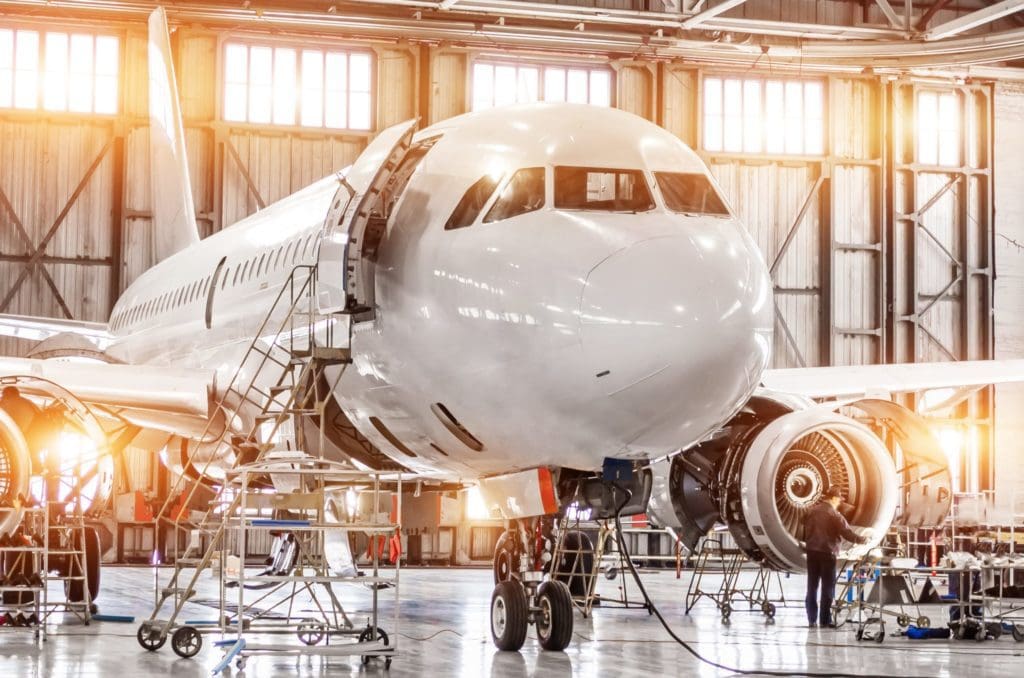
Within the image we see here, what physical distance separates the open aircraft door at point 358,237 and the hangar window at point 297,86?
54.5 feet

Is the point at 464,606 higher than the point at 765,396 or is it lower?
lower

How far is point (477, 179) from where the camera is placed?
9.07 meters

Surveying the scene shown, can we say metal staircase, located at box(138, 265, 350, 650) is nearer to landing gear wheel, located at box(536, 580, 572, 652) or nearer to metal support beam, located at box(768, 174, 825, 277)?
landing gear wheel, located at box(536, 580, 572, 652)

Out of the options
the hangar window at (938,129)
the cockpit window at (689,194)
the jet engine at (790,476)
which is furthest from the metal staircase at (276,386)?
the hangar window at (938,129)

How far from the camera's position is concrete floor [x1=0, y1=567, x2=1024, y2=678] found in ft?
28.6

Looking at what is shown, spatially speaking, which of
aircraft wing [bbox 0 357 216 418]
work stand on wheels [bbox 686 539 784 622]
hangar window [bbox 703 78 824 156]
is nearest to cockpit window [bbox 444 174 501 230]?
aircraft wing [bbox 0 357 216 418]

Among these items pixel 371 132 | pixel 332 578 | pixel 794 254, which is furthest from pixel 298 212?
pixel 794 254

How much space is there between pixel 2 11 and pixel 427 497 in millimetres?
14515

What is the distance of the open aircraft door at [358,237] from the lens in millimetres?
9344

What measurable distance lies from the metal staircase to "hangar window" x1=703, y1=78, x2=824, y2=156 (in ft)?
56.1

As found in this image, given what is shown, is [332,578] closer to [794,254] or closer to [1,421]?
[1,421]

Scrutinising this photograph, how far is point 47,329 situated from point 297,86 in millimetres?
8838

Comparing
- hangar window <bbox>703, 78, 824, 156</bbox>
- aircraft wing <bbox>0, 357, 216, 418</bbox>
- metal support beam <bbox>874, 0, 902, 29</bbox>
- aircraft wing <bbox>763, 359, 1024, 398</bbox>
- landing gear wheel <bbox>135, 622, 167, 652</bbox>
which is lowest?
landing gear wheel <bbox>135, 622, 167, 652</bbox>

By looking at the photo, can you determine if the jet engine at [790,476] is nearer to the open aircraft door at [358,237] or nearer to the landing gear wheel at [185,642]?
the open aircraft door at [358,237]
